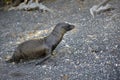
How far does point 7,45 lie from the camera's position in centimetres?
792

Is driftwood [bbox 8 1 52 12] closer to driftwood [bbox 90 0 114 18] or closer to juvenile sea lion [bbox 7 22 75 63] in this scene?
driftwood [bbox 90 0 114 18]

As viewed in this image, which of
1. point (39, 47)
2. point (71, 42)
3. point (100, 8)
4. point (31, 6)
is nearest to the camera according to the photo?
point (39, 47)

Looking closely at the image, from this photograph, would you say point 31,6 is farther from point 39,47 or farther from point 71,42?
point 39,47

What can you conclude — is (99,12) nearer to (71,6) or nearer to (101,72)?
(71,6)

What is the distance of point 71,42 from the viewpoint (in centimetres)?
761

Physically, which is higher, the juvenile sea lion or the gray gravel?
the juvenile sea lion

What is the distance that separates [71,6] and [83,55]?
4.67 m

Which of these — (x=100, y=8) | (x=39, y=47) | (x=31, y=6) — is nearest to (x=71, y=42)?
(x=39, y=47)

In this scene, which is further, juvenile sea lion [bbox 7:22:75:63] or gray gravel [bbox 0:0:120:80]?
juvenile sea lion [bbox 7:22:75:63]

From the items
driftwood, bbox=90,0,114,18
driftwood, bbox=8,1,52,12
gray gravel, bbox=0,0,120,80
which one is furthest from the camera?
driftwood, bbox=8,1,52,12

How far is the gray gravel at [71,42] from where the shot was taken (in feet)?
19.6

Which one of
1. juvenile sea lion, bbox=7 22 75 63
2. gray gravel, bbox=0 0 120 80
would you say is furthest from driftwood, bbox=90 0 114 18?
juvenile sea lion, bbox=7 22 75 63

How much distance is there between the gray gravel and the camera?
597cm

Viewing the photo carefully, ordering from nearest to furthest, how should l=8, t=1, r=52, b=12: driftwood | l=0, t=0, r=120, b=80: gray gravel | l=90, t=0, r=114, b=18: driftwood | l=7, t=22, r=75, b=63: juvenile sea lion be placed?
l=0, t=0, r=120, b=80: gray gravel < l=7, t=22, r=75, b=63: juvenile sea lion < l=90, t=0, r=114, b=18: driftwood < l=8, t=1, r=52, b=12: driftwood
